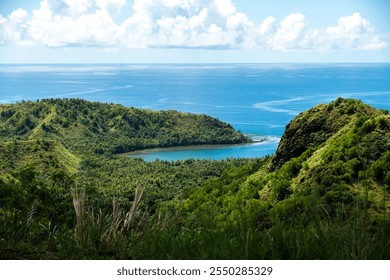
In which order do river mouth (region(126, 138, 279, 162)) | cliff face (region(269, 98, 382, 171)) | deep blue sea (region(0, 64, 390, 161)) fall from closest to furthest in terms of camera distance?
cliff face (region(269, 98, 382, 171)) → river mouth (region(126, 138, 279, 162)) → deep blue sea (region(0, 64, 390, 161))

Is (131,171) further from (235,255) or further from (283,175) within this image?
(235,255)

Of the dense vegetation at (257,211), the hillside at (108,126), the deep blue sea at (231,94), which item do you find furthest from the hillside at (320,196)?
the hillside at (108,126)

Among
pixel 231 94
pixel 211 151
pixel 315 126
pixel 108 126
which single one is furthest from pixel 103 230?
pixel 231 94

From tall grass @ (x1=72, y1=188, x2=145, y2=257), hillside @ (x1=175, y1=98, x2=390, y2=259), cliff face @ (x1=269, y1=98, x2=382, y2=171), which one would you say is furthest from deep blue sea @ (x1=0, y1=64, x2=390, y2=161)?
tall grass @ (x1=72, y1=188, x2=145, y2=257)

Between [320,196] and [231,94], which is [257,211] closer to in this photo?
[320,196]

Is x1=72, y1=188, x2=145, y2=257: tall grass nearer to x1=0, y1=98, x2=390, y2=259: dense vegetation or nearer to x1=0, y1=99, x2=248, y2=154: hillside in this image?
x1=0, y1=98, x2=390, y2=259: dense vegetation

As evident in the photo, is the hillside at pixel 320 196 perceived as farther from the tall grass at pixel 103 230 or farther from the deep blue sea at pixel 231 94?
the deep blue sea at pixel 231 94

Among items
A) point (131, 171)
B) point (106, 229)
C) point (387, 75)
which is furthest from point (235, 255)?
point (387, 75)
